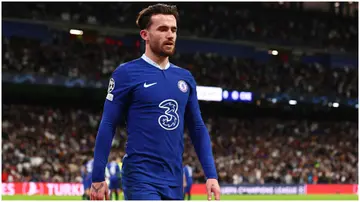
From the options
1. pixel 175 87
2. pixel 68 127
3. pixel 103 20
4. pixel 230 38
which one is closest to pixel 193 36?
pixel 230 38

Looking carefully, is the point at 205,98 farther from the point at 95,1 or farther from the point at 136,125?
the point at 136,125

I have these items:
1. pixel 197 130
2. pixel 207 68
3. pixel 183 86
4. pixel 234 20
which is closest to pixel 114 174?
pixel 197 130

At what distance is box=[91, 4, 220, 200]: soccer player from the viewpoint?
231 inches

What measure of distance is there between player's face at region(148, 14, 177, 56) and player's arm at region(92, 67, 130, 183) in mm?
358

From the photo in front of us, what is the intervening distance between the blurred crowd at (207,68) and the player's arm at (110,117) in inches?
1323

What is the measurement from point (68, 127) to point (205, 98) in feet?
29.9

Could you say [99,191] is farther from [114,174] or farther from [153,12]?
[114,174]

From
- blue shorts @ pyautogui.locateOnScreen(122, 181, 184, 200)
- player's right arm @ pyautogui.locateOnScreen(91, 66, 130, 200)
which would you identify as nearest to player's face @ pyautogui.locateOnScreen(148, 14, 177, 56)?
player's right arm @ pyautogui.locateOnScreen(91, 66, 130, 200)

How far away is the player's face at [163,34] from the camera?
234 inches

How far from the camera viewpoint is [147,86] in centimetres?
597

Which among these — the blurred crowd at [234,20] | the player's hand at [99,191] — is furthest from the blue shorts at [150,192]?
the blurred crowd at [234,20]

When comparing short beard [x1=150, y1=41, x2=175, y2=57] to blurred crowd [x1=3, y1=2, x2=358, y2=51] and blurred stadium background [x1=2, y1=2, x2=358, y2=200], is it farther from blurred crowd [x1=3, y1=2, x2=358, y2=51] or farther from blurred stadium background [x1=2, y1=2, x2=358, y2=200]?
blurred crowd [x1=3, y1=2, x2=358, y2=51]

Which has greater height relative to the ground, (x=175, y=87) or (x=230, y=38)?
(x=230, y=38)

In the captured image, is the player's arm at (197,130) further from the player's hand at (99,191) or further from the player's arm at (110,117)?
the player's hand at (99,191)
